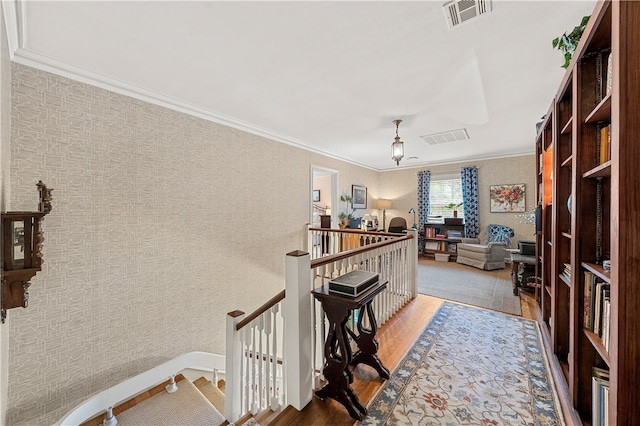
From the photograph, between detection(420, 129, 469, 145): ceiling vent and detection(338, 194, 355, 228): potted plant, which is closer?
detection(420, 129, 469, 145): ceiling vent

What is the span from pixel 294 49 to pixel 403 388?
266 centimetres

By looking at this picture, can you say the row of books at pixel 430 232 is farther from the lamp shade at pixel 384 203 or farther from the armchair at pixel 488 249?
the lamp shade at pixel 384 203

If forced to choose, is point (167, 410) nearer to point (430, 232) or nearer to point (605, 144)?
point (605, 144)

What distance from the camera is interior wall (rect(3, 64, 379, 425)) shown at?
6.31ft

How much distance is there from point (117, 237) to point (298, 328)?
2027 mm

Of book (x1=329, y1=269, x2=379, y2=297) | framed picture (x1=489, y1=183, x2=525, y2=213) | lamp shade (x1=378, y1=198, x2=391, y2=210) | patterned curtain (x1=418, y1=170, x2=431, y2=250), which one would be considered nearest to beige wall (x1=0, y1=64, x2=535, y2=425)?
book (x1=329, y1=269, x2=379, y2=297)

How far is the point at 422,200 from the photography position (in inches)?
257

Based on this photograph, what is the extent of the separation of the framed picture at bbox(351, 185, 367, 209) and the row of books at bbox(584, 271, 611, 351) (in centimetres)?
497

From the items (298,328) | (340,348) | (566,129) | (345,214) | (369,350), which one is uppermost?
(566,129)

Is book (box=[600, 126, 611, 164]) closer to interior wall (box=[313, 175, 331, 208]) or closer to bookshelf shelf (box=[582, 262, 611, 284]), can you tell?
→ bookshelf shelf (box=[582, 262, 611, 284])

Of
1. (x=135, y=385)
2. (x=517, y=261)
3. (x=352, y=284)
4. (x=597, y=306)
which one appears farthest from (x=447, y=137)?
(x=135, y=385)

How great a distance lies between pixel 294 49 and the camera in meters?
1.85

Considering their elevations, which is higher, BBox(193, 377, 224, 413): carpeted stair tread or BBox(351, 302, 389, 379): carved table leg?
BBox(351, 302, 389, 379): carved table leg

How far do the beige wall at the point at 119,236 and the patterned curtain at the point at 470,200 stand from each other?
498cm
